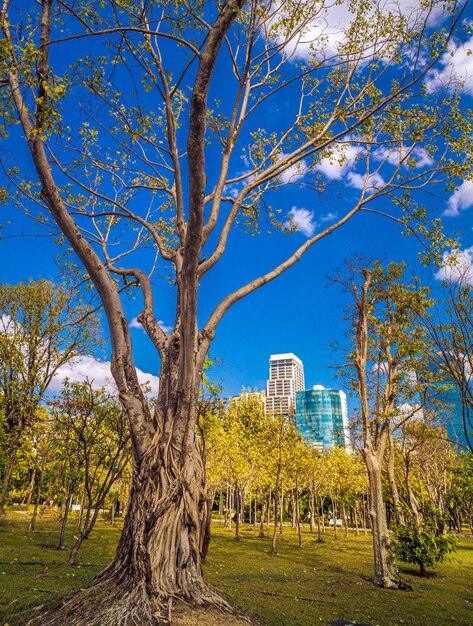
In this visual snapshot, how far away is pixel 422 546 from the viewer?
538 inches

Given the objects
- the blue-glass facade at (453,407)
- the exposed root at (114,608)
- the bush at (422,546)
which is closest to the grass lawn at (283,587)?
the exposed root at (114,608)

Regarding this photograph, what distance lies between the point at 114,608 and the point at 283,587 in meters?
6.55

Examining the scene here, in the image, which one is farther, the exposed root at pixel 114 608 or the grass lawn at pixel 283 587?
the grass lawn at pixel 283 587

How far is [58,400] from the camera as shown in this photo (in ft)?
44.5

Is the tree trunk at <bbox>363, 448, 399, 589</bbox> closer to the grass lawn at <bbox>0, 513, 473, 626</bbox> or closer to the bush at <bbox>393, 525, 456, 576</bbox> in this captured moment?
the grass lawn at <bbox>0, 513, 473, 626</bbox>

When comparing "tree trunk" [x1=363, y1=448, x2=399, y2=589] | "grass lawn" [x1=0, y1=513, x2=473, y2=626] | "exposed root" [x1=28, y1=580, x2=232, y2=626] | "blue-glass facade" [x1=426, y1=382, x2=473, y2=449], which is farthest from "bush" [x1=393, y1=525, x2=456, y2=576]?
"exposed root" [x1=28, y1=580, x2=232, y2=626]

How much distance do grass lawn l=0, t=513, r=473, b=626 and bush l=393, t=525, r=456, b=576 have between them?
21.6 inches

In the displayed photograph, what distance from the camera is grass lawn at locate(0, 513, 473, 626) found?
6.46 meters

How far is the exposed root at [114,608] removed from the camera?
4.22 metres

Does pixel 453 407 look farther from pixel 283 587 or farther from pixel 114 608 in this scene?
pixel 114 608

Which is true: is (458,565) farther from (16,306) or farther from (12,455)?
(16,306)

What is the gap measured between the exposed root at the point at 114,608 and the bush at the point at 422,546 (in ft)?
37.9

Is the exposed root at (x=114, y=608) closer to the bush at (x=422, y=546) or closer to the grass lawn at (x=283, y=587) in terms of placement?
the grass lawn at (x=283, y=587)

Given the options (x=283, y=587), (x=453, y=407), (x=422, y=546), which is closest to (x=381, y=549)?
(x=283, y=587)
